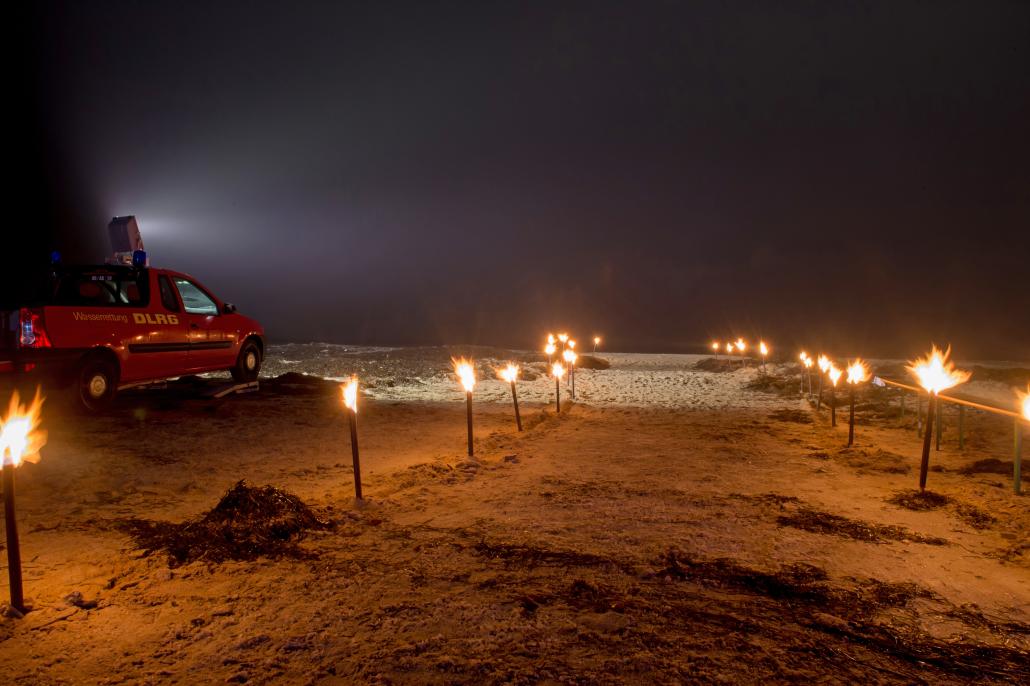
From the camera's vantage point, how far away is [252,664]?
2.96 metres

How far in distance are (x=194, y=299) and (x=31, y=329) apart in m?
3.59

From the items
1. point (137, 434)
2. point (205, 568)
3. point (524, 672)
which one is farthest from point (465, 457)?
point (524, 672)

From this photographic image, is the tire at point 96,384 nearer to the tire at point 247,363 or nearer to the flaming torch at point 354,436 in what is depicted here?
the tire at point 247,363

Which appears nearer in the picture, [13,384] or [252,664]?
[252,664]

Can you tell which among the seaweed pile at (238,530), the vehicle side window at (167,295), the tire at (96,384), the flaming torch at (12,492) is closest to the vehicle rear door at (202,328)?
the vehicle side window at (167,295)

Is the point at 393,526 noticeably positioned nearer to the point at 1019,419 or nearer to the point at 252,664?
the point at 252,664

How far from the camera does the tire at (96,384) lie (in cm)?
836

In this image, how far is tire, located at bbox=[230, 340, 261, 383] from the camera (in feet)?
41.0

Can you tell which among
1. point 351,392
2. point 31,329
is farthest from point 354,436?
point 31,329

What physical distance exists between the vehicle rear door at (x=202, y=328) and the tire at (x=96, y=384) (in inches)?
67.1

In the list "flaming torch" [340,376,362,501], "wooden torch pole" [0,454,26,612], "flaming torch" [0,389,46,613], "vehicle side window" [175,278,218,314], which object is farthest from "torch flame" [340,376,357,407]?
"vehicle side window" [175,278,218,314]

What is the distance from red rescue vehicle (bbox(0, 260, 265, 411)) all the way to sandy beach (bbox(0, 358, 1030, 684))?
951mm

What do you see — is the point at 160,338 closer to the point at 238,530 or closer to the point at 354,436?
the point at 354,436

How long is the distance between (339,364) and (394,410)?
40.4 ft
